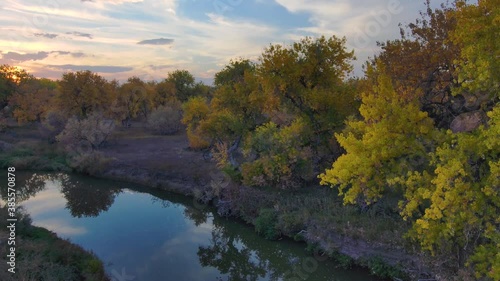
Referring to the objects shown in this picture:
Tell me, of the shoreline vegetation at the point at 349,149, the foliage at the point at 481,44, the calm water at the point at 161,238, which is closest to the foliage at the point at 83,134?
the shoreline vegetation at the point at 349,149

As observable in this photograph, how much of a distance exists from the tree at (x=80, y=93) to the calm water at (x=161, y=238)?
2098 centimetres

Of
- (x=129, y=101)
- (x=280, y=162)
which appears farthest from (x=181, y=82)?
(x=280, y=162)

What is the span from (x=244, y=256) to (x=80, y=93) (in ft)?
139

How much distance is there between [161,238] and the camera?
2219cm

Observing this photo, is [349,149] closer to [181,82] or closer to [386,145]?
[386,145]

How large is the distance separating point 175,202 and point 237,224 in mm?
7587

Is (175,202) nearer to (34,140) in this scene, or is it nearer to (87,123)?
(87,123)

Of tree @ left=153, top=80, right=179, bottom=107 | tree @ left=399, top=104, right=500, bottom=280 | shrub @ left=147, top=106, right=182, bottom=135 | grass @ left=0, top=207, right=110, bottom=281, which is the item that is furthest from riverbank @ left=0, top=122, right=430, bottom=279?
tree @ left=153, top=80, right=179, bottom=107

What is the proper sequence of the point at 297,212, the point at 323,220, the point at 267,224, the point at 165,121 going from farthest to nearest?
the point at 165,121
the point at 267,224
the point at 297,212
the point at 323,220

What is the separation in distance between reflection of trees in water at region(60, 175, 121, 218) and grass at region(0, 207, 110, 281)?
7.86 m

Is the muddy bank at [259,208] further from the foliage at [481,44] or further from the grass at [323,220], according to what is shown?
the foliage at [481,44]

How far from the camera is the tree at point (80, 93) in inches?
2025

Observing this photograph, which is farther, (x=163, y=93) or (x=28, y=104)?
(x=163, y=93)

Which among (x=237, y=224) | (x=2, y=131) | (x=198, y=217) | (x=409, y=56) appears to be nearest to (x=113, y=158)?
(x=198, y=217)
